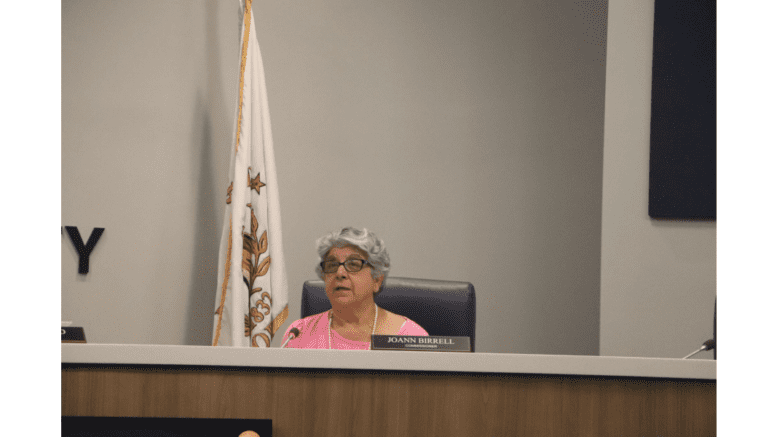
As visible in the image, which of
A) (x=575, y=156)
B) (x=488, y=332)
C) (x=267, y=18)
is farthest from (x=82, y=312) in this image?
(x=575, y=156)

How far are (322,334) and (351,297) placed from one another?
0.18 m

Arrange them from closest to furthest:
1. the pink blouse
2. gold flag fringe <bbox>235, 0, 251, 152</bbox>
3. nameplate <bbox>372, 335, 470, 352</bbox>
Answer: nameplate <bbox>372, 335, 470, 352</bbox>
the pink blouse
gold flag fringe <bbox>235, 0, 251, 152</bbox>

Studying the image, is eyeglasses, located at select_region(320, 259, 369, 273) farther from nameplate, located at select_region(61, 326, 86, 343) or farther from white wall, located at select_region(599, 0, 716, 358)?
white wall, located at select_region(599, 0, 716, 358)

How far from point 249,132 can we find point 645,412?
196 cm

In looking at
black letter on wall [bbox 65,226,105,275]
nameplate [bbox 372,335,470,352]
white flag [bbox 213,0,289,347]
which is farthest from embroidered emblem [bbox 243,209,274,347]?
nameplate [bbox 372,335,470,352]

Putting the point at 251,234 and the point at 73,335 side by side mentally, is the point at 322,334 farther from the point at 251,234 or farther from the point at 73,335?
the point at 73,335

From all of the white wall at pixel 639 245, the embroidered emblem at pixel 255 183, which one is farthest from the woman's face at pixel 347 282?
the white wall at pixel 639 245

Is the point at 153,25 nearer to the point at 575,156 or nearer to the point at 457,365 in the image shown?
the point at 575,156

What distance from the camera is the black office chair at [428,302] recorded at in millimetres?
1896

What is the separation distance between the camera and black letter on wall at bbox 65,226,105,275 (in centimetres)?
263

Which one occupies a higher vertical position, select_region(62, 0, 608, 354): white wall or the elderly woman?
select_region(62, 0, 608, 354): white wall

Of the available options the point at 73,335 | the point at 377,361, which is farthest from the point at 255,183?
the point at 377,361

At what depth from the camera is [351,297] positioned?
6.22 ft

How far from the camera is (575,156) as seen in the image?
2906 mm
